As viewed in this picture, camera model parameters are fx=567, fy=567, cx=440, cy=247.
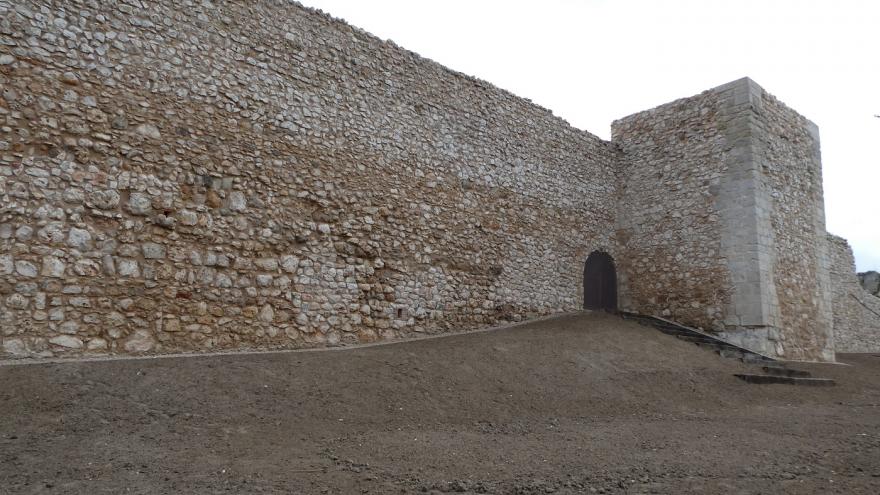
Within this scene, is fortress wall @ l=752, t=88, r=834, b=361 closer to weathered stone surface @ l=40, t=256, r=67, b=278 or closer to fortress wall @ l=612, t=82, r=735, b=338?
fortress wall @ l=612, t=82, r=735, b=338

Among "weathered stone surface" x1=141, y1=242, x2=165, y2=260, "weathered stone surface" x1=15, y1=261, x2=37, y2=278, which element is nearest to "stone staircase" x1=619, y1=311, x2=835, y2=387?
"weathered stone surface" x1=141, y1=242, x2=165, y2=260

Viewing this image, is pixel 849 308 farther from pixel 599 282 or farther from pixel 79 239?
pixel 79 239

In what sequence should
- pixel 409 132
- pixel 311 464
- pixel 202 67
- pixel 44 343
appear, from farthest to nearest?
pixel 409 132
pixel 202 67
pixel 44 343
pixel 311 464

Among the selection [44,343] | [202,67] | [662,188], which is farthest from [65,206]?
[662,188]

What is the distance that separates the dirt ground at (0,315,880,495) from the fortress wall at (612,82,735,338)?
3.29 metres

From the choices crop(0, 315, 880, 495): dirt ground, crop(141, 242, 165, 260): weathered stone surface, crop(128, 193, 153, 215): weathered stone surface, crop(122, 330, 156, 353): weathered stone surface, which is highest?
crop(128, 193, 153, 215): weathered stone surface

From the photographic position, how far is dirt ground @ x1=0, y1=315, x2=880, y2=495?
3.87 metres

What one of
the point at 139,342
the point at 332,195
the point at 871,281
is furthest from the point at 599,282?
the point at 871,281

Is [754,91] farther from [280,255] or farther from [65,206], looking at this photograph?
[65,206]

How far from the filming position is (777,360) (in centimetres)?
988

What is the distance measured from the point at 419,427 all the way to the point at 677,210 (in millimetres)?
8477

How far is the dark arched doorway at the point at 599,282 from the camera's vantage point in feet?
41.8

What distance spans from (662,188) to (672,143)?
0.98 meters

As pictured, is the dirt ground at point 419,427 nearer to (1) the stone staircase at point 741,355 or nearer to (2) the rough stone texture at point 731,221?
(1) the stone staircase at point 741,355
